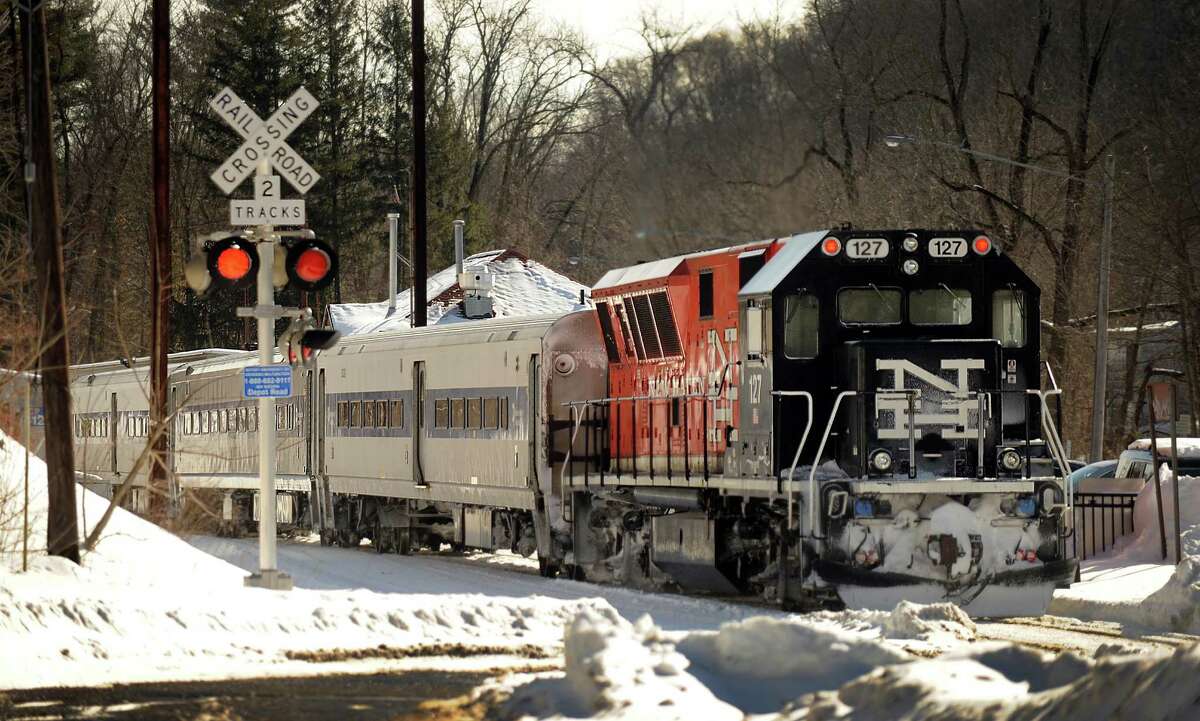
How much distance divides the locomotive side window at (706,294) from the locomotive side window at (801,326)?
1.63m

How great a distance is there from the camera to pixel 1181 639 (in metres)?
15.6

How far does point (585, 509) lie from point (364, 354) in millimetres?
7516

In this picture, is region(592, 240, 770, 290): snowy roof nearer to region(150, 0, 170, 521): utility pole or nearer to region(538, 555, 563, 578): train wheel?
region(538, 555, 563, 578): train wheel

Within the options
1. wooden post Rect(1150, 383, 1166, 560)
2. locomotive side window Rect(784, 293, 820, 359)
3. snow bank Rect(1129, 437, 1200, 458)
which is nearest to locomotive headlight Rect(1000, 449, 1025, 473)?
locomotive side window Rect(784, 293, 820, 359)

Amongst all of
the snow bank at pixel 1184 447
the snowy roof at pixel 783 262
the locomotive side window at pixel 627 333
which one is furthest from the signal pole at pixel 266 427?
the snow bank at pixel 1184 447

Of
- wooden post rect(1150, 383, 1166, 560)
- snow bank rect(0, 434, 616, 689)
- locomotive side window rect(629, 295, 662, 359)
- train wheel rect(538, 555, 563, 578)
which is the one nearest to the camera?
snow bank rect(0, 434, 616, 689)

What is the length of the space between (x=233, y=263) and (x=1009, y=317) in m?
7.60

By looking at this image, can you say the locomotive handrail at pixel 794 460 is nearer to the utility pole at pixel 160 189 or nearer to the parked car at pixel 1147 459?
the utility pole at pixel 160 189

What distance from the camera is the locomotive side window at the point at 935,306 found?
17516 mm

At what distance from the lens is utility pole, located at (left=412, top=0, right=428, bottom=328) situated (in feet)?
111

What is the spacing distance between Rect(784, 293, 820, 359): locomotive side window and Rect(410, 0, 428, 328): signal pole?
1723 centimetres

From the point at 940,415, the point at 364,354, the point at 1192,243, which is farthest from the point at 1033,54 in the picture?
the point at 940,415

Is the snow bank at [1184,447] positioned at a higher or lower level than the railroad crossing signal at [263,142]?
lower

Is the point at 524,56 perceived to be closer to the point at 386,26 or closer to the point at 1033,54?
the point at 386,26
